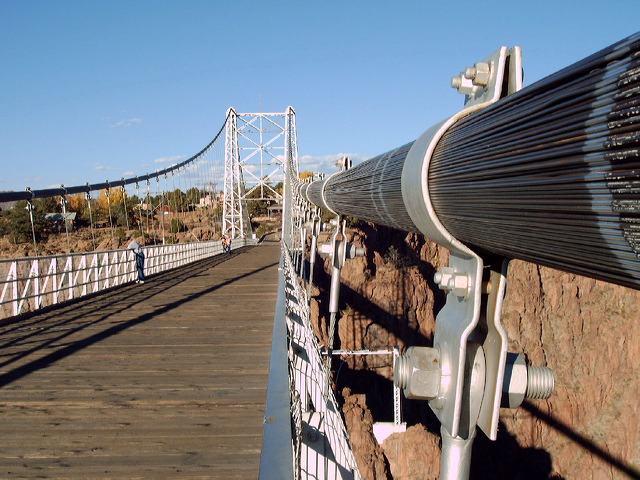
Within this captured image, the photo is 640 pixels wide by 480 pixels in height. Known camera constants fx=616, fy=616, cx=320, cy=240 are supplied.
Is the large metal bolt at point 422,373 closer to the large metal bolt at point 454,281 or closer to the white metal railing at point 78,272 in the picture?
the large metal bolt at point 454,281

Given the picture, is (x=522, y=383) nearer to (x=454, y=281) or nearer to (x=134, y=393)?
(x=454, y=281)

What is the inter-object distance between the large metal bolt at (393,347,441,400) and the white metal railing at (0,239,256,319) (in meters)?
8.02

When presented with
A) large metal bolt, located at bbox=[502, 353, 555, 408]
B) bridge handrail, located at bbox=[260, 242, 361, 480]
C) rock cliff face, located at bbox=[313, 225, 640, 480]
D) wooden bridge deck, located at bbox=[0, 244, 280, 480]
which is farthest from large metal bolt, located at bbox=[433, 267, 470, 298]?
rock cliff face, located at bbox=[313, 225, 640, 480]

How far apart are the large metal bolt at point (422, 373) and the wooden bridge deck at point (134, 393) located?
2.24 meters

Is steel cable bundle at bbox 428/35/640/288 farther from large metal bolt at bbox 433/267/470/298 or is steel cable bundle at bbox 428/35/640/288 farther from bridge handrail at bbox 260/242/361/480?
bridge handrail at bbox 260/242/361/480

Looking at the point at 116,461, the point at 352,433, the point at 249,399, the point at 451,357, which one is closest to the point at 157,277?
the point at 352,433

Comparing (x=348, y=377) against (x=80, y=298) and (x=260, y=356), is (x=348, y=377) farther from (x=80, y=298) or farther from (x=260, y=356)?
(x=260, y=356)

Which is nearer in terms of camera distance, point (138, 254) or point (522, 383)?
point (522, 383)

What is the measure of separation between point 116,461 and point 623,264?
349cm

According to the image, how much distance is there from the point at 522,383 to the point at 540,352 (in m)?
32.7

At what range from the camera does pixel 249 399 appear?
4852 millimetres

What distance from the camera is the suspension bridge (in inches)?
32.9

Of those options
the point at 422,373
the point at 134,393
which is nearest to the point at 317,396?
the point at 134,393

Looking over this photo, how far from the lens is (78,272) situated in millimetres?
11703
